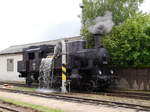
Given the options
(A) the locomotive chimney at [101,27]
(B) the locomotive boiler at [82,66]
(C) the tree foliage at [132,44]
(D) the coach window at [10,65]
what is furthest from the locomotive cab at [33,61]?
(D) the coach window at [10,65]

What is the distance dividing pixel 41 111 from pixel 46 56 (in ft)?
30.8

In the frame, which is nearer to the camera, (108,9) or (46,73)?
(46,73)

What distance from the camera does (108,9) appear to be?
19.2 metres

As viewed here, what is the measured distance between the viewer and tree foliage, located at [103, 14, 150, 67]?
15727 mm

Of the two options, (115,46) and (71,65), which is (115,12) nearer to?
(115,46)

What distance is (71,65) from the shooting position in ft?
50.8

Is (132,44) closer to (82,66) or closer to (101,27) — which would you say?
(101,27)

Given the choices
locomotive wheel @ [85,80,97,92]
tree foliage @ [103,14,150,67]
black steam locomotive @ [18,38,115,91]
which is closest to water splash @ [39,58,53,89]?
black steam locomotive @ [18,38,115,91]

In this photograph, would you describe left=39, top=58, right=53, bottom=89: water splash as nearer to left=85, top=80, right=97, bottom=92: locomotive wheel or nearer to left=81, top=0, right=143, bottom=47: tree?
left=85, top=80, right=97, bottom=92: locomotive wheel

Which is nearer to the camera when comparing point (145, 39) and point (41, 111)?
point (41, 111)

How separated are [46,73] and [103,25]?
492 centimetres

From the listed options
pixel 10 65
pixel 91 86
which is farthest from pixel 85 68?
pixel 10 65

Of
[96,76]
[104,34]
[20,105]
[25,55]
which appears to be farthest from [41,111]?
[25,55]

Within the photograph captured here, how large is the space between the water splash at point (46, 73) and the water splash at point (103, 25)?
3.50 m
